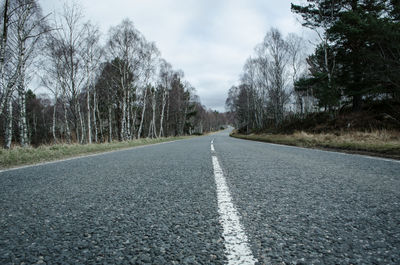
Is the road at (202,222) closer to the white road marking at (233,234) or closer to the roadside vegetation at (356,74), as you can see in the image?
the white road marking at (233,234)

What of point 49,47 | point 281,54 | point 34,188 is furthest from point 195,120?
point 34,188

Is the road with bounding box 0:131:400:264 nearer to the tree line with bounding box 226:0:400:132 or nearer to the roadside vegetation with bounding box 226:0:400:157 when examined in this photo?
the roadside vegetation with bounding box 226:0:400:157

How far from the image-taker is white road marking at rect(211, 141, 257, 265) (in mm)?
1081

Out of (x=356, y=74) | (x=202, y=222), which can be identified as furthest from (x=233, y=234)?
(x=356, y=74)

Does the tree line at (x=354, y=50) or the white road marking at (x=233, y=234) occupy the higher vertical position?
the tree line at (x=354, y=50)

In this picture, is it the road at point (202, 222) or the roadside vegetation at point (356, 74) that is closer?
the road at point (202, 222)

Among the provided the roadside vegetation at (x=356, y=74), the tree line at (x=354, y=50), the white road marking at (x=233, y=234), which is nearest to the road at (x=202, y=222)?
the white road marking at (x=233, y=234)

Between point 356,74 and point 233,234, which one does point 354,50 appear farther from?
point 233,234

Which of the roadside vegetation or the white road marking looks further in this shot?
the roadside vegetation

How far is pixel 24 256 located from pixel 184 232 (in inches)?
36.2

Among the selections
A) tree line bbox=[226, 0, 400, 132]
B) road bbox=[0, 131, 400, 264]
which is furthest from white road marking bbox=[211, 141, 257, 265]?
tree line bbox=[226, 0, 400, 132]

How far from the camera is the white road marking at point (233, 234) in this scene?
1.08 m

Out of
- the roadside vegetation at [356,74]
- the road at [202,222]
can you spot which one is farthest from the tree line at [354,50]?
the road at [202,222]

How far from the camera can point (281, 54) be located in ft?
84.0
